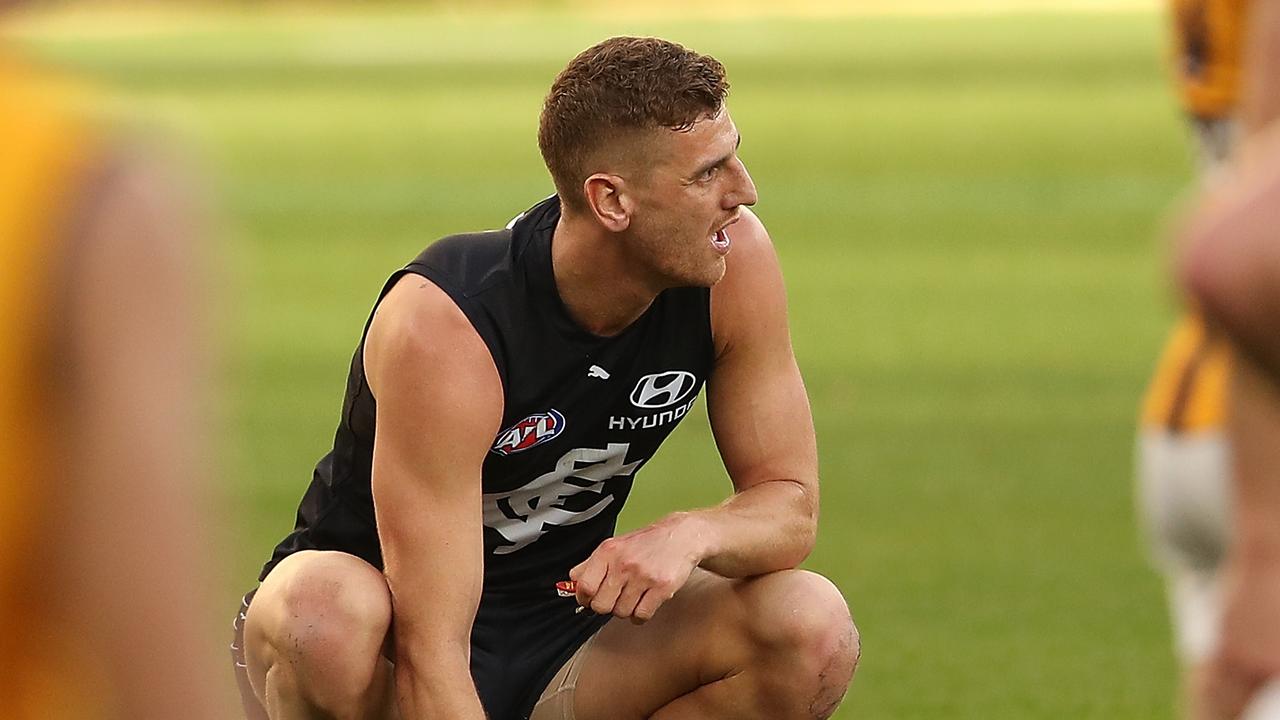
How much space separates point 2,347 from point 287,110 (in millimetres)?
26824

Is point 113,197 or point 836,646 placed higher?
point 113,197

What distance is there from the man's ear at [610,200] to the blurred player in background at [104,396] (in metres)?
2.73

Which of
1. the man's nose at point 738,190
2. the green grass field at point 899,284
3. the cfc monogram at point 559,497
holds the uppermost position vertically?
the man's nose at point 738,190

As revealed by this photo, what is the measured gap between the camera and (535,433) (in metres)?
4.57

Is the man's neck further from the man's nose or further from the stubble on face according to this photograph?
the man's nose

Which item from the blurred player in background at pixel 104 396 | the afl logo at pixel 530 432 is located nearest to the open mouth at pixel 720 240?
the afl logo at pixel 530 432

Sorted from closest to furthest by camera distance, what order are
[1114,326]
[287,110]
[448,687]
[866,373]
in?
[448,687] → [866,373] → [1114,326] → [287,110]

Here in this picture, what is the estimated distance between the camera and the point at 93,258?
174 cm

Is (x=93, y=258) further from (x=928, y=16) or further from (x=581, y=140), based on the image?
(x=928, y=16)

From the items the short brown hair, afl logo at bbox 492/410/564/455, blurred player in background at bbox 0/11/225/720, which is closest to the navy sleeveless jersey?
afl logo at bbox 492/410/564/455

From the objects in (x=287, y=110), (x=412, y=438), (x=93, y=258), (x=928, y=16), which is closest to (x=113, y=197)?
(x=93, y=258)

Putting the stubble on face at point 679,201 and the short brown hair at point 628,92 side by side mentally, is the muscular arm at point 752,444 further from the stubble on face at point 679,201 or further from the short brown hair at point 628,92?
the short brown hair at point 628,92

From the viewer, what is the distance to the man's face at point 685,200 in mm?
4473

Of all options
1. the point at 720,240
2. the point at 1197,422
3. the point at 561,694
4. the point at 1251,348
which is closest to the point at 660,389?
the point at 720,240
